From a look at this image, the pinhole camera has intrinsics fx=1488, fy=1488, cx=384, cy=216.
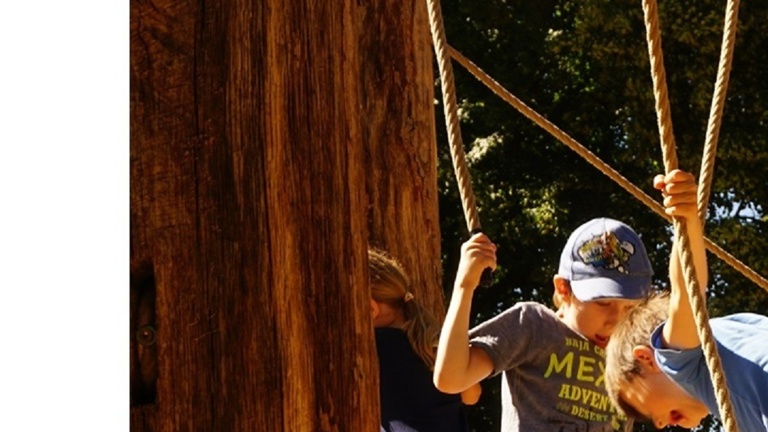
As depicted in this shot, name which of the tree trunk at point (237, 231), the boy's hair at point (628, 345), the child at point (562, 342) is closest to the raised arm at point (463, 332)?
the child at point (562, 342)

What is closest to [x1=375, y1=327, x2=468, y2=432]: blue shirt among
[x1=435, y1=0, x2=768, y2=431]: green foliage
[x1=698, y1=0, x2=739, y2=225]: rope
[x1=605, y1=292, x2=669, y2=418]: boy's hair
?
[x1=605, y1=292, x2=669, y2=418]: boy's hair

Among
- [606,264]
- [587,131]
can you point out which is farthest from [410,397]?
[587,131]

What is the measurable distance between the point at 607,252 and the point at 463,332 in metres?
0.52

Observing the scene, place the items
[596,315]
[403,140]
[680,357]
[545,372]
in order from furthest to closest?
[403,140] → [596,315] → [545,372] → [680,357]

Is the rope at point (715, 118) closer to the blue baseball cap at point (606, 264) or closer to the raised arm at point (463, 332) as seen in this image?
the raised arm at point (463, 332)

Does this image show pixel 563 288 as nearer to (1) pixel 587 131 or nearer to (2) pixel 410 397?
(2) pixel 410 397

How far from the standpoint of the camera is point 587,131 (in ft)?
41.8

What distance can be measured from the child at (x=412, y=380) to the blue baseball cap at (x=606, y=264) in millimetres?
311

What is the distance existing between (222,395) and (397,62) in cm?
253

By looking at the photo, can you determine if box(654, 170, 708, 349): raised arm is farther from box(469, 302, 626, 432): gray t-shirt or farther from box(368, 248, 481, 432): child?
box(368, 248, 481, 432): child

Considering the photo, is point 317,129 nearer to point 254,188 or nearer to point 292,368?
point 254,188

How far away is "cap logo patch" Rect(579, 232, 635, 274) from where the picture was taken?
3033 mm

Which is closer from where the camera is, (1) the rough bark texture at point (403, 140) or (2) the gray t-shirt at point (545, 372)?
(2) the gray t-shirt at point (545, 372)

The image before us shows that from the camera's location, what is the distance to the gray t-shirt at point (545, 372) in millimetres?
2846
